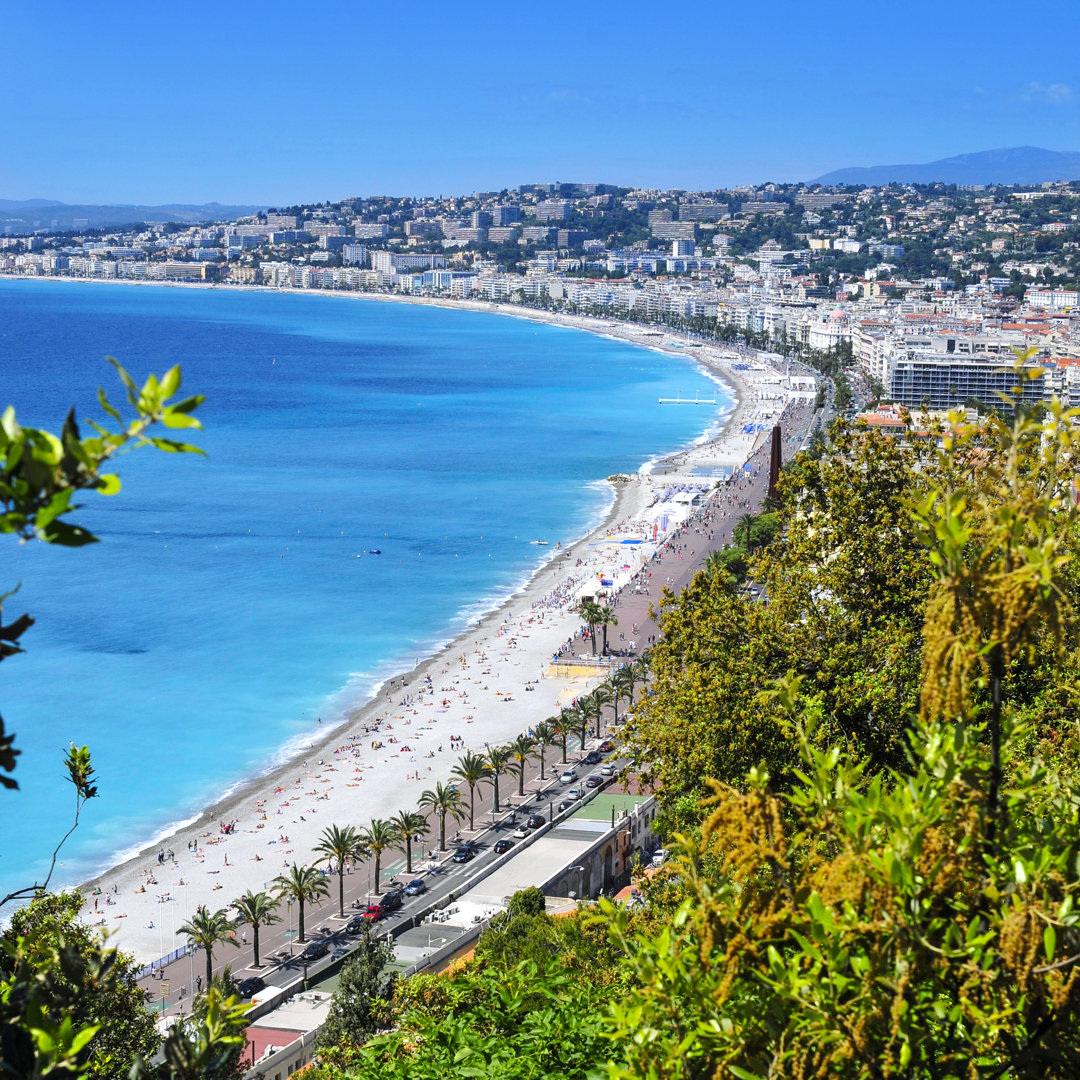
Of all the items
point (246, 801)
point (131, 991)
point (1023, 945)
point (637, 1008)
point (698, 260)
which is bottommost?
point (246, 801)

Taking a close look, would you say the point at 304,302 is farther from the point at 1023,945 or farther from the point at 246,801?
the point at 1023,945

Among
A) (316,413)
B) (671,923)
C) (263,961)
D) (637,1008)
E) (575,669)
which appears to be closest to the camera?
(637,1008)

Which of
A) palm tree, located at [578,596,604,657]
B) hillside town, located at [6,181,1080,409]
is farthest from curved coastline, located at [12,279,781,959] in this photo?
hillside town, located at [6,181,1080,409]

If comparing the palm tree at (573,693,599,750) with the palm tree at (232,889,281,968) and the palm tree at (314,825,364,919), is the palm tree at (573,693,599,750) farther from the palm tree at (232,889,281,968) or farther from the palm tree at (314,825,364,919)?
the palm tree at (232,889,281,968)

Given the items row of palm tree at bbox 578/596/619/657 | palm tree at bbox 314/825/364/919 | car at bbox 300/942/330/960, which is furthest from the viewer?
row of palm tree at bbox 578/596/619/657

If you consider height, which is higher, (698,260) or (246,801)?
(698,260)

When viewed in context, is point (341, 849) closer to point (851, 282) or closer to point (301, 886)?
point (301, 886)

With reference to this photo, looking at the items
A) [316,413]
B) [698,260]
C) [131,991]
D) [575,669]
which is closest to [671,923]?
[131,991]
